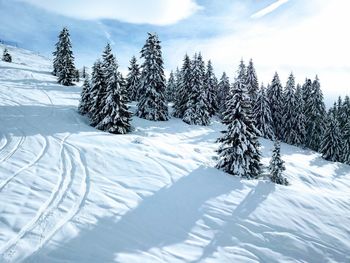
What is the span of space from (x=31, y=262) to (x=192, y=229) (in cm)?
624

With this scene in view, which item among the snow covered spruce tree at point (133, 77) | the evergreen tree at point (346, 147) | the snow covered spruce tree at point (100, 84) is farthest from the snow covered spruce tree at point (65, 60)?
the evergreen tree at point (346, 147)

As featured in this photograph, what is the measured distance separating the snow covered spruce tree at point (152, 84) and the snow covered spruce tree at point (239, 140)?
20561 mm

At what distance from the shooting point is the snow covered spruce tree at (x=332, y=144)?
44.6m

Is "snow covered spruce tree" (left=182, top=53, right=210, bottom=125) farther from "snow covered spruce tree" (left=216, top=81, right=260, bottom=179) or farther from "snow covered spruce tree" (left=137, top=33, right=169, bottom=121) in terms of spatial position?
"snow covered spruce tree" (left=216, top=81, right=260, bottom=179)

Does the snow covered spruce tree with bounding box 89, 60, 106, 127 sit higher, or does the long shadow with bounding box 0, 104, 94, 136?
the snow covered spruce tree with bounding box 89, 60, 106, 127

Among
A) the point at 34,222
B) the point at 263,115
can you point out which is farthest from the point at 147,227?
the point at 263,115

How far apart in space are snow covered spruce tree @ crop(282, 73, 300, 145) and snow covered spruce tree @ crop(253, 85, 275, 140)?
3.52m

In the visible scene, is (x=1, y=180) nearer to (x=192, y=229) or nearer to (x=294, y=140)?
(x=192, y=229)

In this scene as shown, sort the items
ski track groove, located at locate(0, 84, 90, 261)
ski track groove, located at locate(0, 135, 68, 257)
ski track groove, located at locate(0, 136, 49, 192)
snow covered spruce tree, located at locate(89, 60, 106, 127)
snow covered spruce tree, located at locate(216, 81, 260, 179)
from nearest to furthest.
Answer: ski track groove, located at locate(0, 135, 68, 257), ski track groove, located at locate(0, 84, 90, 261), ski track groove, located at locate(0, 136, 49, 192), snow covered spruce tree, located at locate(216, 81, 260, 179), snow covered spruce tree, located at locate(89, 60, 106, 127)

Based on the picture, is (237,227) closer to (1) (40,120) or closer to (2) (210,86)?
(1) (40,120)

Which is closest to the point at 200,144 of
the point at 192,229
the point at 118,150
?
the point at 118,150

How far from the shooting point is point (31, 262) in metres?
8.09

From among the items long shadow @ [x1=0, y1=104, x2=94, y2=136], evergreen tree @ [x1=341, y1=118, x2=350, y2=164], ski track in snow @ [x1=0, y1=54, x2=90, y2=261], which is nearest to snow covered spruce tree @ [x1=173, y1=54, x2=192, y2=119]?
long shadow @ [x1=0, y1=104, x2=94, y2=136]

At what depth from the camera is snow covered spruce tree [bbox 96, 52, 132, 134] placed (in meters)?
29.7
